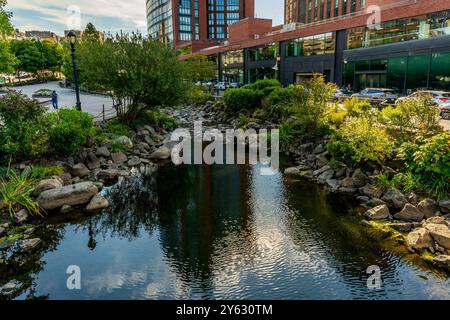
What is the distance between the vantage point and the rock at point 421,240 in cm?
1004

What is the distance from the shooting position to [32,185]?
13.9 meters

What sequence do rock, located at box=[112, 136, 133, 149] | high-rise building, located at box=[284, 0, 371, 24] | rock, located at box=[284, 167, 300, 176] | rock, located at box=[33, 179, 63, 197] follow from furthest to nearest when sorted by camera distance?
1. high-rise building, located at box=[284, 0, 371, 24]
2. rock, located at box=[112, 136, 133, 149]
3. rock, located at box=[284, 167, 300, 176]
4. rock, located at box=[33, 179, 63, 197]

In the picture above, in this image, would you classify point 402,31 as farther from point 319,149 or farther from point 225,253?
point 225,253

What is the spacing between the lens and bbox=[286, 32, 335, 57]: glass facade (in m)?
47.1

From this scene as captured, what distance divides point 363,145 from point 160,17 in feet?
418

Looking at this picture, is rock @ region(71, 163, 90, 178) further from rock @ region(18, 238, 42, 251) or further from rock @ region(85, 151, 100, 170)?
rock @ region(18, 238, 42, 251)

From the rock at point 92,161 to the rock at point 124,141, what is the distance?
2320 millimetres

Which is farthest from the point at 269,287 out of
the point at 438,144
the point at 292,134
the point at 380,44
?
the point at 380,44

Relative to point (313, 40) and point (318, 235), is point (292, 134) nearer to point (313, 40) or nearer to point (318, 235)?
point (318, 235)

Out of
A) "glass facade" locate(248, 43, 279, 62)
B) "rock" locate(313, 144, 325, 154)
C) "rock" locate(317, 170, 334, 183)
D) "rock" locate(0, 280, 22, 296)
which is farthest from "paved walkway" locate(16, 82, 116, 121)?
"glass facade" locate(248, 43, 279, 62)

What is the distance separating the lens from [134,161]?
19.9m

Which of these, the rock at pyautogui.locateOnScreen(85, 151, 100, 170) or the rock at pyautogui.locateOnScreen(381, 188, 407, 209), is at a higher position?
the rock at pyautogui.locateOnScreen(85, 151, 100, 170)

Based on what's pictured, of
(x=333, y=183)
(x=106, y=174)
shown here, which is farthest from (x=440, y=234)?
(x=106, y=174)

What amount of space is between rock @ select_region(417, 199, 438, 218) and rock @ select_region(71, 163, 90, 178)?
46.9 feet
